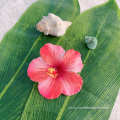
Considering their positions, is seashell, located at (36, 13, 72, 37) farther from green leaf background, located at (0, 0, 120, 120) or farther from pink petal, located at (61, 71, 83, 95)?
pink petal, located at (61, 71, 83, 95)

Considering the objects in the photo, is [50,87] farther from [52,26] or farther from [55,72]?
[52,26]

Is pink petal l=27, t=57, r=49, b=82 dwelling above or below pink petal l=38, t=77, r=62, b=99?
above

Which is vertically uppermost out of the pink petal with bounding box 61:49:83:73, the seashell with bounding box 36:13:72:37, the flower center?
the seashell with bounding box 36:13:72:37

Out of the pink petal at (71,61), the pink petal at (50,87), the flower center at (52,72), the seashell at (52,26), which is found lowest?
the pink petal at (50,87)

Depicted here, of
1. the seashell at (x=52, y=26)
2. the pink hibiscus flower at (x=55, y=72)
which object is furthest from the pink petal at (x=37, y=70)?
the seashell at (x=52, y=26)

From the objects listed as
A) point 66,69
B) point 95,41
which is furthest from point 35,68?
point 95,41

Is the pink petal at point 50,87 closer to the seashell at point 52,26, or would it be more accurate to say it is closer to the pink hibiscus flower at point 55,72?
the pink hibiscus flower at point 55,72

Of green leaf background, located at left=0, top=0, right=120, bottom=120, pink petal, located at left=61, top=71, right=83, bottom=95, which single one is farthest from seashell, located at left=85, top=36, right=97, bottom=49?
pink petal, located at left=61, top=71, right=83, bottom=95

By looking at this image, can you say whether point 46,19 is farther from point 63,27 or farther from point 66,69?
point 66,69

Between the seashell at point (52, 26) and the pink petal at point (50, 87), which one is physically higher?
the seashell at point (52, 26)
